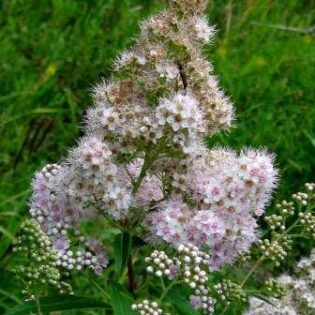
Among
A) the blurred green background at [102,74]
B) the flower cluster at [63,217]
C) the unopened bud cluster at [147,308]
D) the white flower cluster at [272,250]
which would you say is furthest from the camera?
the blurred green background at [102,74]

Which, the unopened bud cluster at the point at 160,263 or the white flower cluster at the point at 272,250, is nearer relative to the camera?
the unopened bud cluster at the point at 160,263

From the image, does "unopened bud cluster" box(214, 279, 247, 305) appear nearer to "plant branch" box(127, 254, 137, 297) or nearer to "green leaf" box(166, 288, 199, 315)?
"green leaf" box(166, 288, 199, 315)

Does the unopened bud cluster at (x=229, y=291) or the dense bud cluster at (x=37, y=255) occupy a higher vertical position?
the unopened bud cluster at (x=229, y=291)

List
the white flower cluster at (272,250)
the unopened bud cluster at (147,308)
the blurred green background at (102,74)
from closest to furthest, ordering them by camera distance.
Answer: the unopened bud cluster at (147,308) < the white flower cluster at (272,250) < the blurred green background at (102,74)

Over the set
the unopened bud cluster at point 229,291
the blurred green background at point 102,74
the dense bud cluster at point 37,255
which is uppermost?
the blurred green background at point 102,74

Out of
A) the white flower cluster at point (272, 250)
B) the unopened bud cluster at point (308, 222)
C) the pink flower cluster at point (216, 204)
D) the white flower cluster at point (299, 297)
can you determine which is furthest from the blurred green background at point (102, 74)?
the pink flower cluster at point (216, 204)

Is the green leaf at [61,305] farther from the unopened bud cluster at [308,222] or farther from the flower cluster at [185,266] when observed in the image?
the unopened bud cluster at [308,222]
